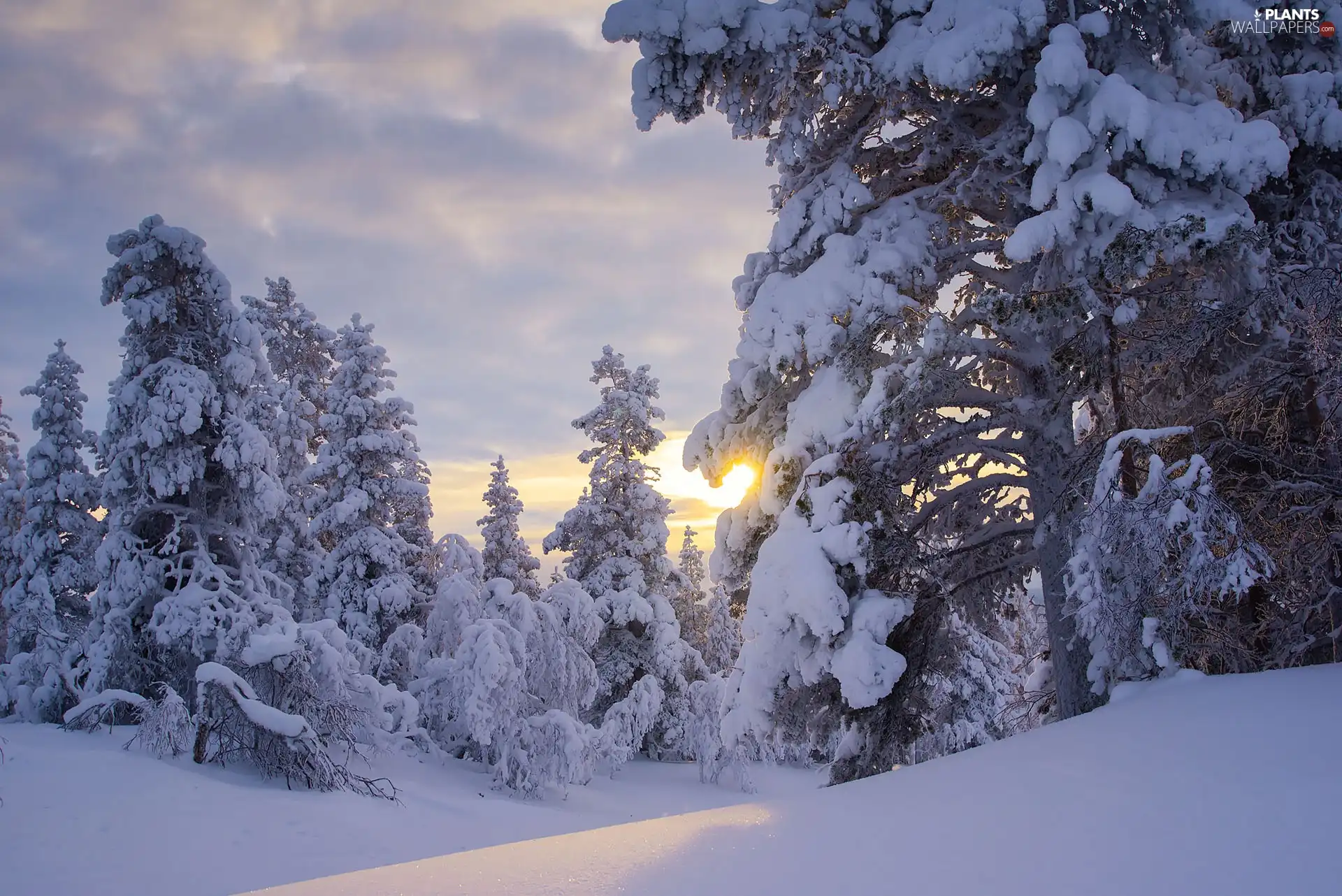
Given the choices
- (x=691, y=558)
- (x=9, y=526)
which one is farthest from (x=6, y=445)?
(x=691, y=558)

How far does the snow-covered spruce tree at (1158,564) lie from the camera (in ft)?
18.5

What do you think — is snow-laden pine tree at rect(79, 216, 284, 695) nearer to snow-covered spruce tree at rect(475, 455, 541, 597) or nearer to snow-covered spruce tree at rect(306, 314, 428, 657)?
snow-covered spruce tree at rect(306, 314, 428, 657)

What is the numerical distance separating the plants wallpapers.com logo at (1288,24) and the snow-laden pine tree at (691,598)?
21022mm

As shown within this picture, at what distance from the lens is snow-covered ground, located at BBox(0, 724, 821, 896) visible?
807 cm

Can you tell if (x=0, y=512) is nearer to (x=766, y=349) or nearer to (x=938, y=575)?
(x=766, y=349)

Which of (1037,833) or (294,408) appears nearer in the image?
(1037,833)

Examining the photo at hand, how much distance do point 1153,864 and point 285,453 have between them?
25590 mm

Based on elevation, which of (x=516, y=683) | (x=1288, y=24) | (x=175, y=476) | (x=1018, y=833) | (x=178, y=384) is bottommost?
(x=516, y=683)

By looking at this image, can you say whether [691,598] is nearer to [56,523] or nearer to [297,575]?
[297,575]

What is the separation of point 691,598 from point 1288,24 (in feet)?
89.1

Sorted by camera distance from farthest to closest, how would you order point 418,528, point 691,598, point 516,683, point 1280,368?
point 691,598 < point 418,528 < point 516,683 < point 1280,368

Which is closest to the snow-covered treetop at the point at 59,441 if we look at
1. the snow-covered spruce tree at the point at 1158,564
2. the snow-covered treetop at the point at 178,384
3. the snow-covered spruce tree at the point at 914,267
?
the snow-covered treetop at the point at 178,384

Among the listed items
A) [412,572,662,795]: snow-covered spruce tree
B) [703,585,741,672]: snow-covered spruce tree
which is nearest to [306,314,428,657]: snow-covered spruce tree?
[412,572,662,795]: snow-covered spruce tree

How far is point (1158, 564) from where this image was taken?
5855mm
